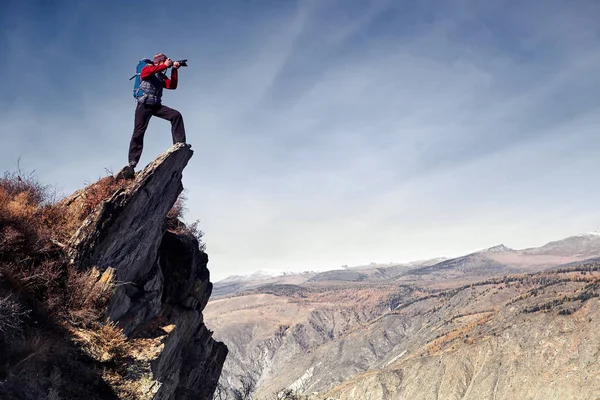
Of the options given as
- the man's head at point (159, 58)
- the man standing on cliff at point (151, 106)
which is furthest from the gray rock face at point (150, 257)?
the man's head at point (159, 58)

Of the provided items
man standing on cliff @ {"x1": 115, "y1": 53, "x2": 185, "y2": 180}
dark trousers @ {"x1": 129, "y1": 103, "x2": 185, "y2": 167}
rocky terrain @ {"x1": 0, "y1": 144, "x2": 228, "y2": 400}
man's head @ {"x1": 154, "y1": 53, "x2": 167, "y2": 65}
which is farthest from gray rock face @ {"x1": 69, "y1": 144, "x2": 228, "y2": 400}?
man's head @ {"x1": 154, "y1": 53, "x2": 167, "y2": 65}

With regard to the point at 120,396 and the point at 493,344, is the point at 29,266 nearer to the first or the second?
the point at 120,396

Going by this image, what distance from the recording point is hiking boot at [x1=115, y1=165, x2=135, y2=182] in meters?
11.3

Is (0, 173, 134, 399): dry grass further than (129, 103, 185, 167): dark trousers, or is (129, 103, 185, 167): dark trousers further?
(129, 103, 185, 167): dark trousers

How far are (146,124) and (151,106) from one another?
0.51 meters

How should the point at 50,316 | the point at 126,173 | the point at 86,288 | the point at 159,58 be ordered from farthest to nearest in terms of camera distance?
the point at 126,173, the point at 159,58, the point at 86,288, the point at 50,316

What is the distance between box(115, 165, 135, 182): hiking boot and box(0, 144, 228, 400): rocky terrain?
0.20 meters

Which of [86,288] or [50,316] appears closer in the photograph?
[50,316]

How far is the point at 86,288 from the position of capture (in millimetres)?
8938

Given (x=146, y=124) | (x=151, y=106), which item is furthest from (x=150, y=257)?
(x=151, y=106)

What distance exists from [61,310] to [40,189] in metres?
4.39

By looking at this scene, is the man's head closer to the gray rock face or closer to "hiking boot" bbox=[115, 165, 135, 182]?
the gray rock face

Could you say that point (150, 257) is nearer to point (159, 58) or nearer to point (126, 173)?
point (126, 173)

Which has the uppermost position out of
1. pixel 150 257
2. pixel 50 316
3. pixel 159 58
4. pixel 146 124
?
pixel 159 58
